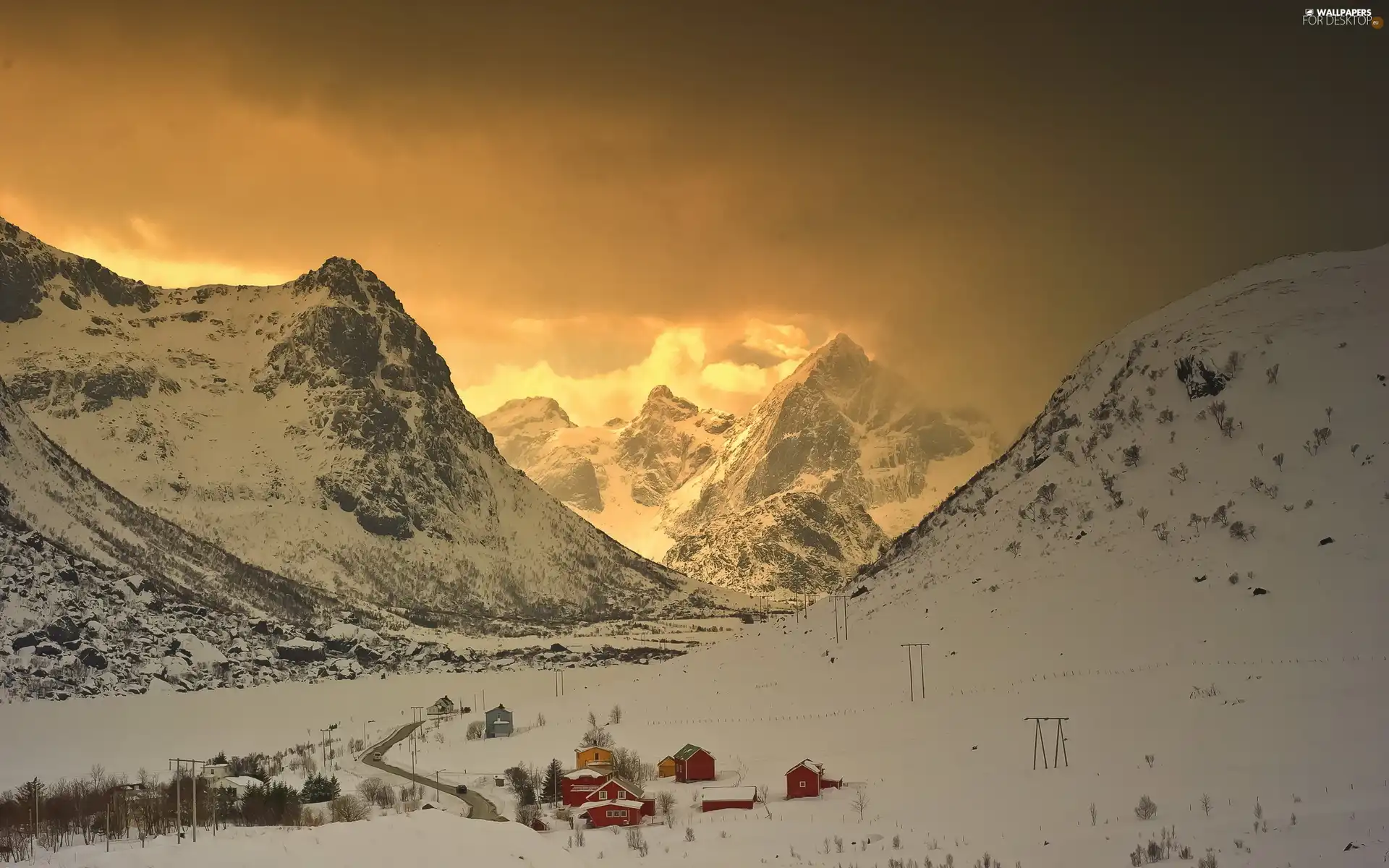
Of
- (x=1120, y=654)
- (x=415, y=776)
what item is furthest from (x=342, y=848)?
(x=1120, y=654)

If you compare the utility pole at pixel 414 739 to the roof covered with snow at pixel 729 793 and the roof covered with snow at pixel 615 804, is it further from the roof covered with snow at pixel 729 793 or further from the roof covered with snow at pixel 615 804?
the roof covered with snow at pixel 729 793

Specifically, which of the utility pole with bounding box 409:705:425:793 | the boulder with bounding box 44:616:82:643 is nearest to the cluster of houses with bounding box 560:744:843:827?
the utility pole with bounding box 409:705:425:793

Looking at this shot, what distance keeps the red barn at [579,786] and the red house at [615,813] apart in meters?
7.36

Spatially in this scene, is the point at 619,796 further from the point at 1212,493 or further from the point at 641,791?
the point at 1212,493

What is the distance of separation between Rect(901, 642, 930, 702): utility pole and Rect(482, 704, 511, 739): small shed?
39.8m

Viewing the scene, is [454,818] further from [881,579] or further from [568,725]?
[881,579]

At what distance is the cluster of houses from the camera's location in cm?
6581

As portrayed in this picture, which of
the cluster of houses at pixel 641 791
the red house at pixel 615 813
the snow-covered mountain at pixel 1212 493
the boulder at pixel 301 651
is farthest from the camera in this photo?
the boulder at pixel 301 651

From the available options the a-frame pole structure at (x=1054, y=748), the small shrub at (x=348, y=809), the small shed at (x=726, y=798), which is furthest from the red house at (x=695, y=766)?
the a-frame pole structure at (x=1054, y=748)

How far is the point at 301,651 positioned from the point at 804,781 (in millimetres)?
129317

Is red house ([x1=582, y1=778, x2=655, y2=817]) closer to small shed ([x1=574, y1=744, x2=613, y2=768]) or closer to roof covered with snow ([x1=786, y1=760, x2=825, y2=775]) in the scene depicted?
roof covered with snow ([x1=786, y1=760, x2=825, y2=775])

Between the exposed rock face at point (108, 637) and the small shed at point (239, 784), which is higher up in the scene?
the exposed rock face at point (108, 637)

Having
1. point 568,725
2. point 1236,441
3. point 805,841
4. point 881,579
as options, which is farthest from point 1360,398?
point 568,725

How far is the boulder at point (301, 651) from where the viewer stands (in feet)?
590
